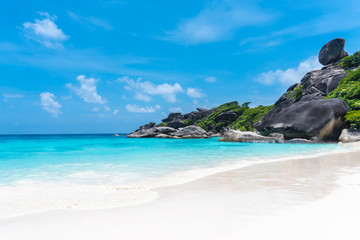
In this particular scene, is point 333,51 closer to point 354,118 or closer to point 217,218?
point 354,118

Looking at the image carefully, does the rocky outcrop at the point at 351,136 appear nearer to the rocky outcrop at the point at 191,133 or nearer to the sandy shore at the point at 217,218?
the sandy shore at the point at 217,218

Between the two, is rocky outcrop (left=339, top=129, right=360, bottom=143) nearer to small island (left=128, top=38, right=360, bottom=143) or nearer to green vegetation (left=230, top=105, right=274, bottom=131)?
small island (left=128, top=38, right=360, bottom=143)

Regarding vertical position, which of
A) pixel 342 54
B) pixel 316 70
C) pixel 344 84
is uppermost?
pixel 342 54

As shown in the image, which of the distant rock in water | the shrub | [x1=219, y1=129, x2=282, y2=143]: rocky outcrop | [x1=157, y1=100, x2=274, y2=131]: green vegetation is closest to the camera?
the shrub

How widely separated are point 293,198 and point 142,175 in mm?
4066

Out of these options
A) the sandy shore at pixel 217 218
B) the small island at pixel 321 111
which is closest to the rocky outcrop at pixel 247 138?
the small island at pixel 321 111

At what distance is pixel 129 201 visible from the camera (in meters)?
3.55

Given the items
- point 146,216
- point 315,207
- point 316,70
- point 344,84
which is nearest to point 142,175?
point 146,216

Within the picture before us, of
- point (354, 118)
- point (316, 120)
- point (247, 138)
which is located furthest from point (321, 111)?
point (247, 138)

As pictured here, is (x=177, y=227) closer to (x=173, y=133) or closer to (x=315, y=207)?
(x=315, y=207)

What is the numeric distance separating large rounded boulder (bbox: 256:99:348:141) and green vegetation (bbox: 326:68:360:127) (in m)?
0.83

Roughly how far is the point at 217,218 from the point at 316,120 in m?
22.5

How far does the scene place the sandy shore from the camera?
2189mm

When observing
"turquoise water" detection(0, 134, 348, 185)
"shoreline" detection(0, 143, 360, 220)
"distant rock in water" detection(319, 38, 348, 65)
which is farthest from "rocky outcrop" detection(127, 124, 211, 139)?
"shoreline" detection(0, 143, 360, 220)
